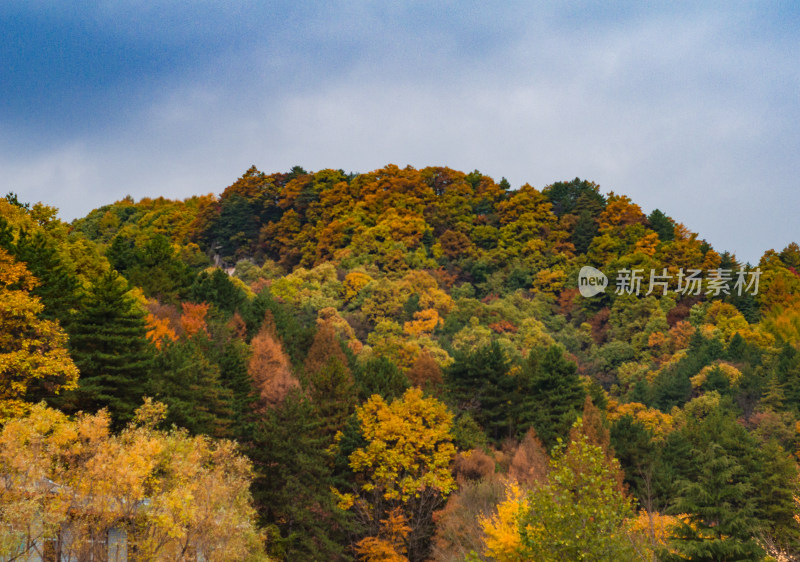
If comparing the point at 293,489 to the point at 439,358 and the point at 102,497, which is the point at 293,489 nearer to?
the point at 102,497

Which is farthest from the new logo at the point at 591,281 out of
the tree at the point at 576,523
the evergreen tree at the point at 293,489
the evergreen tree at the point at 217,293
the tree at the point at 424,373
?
the tree at the point at 576,523

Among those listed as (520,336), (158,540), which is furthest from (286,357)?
(520,336)

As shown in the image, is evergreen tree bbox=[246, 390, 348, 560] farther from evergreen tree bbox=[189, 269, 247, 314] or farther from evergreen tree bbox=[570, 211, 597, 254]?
evergreen tree bbox=[570, 211, 597, 254]

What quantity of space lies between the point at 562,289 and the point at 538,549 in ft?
249

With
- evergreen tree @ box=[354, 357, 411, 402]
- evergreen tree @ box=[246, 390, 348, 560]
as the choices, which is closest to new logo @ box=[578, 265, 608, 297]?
evergreen tree @ box=[354, 357, 411, 402]

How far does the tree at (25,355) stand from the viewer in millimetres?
22375

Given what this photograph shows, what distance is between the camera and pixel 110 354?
2700cm

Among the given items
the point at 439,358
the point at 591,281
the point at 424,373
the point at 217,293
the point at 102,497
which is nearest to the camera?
the point at 102,497

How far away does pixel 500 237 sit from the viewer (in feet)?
329

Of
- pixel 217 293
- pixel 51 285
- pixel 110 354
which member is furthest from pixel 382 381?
pixel 51 285

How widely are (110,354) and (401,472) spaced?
61.0 ft

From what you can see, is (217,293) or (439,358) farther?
(439,358)

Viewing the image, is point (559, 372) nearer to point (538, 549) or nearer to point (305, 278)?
point (538, 549)

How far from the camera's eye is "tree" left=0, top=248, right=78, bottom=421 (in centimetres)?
2238
